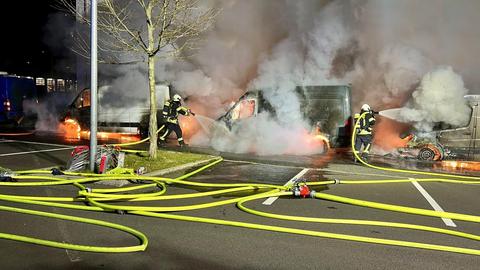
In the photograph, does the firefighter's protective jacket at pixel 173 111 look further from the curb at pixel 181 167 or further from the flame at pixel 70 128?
the flame at pixel 70 128

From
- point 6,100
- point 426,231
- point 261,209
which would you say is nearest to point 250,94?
point 261,209

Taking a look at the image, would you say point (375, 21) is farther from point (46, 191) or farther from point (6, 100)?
point (6, 100)

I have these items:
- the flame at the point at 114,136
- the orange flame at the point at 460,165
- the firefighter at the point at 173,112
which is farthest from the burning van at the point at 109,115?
the orange flame at the point at 460,165

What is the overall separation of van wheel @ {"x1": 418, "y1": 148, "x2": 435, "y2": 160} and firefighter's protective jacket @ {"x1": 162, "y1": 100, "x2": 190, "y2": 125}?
675cm

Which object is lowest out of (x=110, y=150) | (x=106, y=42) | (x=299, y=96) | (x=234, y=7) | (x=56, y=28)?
(x=110, y=150)

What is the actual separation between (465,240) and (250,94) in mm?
8534

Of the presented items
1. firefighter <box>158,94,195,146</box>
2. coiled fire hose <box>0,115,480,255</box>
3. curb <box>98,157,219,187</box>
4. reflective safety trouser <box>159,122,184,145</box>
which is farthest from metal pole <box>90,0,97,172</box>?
reflective safety trouser <box>159,122,184,145</box>

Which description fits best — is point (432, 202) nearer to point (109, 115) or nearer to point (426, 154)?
point (426, 154)

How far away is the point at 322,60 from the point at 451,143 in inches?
183

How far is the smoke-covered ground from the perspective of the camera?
486 inches

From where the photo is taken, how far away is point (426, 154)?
12.1 m

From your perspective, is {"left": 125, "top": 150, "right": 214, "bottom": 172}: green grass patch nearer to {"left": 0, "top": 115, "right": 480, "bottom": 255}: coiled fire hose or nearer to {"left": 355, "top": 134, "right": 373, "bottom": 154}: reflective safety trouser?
{"left": 0, "top": 115, "right": 480, "bottom": 255}: coiled fire hose

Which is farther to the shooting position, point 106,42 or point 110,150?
point 106,42

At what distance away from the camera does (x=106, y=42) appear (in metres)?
15.4
